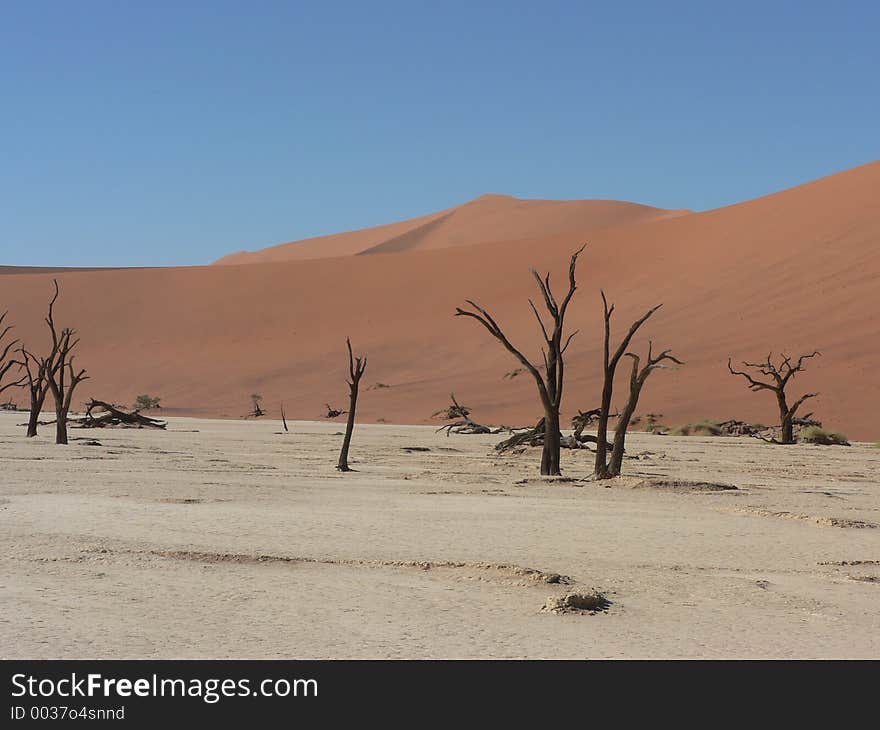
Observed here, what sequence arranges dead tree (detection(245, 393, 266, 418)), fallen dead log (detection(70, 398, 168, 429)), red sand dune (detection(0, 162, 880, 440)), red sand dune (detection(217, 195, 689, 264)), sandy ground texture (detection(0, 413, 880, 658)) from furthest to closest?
red sand dune (detection(217, 195, 689, 264)) < dead tree (detection(245, 393, 266, 418)) < red sand dune (detection(0, 162, 880, 440)) < fallen dead log (detection(70, 398, 168, 429)) < sandy ground texture (detection(0, 413, 880, 658))

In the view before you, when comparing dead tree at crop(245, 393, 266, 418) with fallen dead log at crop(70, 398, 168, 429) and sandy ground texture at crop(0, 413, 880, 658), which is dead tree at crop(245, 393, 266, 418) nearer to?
fallen dead log at crop(70, 398, 168, 429)

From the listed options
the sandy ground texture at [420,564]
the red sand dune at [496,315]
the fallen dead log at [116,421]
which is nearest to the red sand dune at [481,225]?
the red sand dune at [496,315]

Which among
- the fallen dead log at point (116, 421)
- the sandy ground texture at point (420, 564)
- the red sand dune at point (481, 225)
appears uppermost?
the red sand dune at point (481, 225)

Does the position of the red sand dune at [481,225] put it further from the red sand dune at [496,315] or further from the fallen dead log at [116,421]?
the fallen dead log at [116,421]

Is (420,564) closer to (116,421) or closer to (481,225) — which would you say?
(116,421)

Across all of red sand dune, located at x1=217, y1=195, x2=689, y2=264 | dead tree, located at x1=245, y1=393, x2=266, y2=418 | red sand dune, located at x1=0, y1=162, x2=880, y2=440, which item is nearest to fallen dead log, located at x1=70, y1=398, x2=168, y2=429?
red sand dune, located at x1=0, y1=162, x2=880, y2=440

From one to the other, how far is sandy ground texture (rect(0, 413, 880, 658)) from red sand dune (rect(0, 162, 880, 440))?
24648 millimetres

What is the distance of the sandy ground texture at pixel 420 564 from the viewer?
21.9ft

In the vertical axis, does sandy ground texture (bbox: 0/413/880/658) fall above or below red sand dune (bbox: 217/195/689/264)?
below

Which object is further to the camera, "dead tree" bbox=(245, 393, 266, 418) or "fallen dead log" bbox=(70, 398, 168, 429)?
"dead tree" bbox=(245, 393, 266, 418)

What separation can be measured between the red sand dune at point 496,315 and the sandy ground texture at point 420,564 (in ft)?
80.9

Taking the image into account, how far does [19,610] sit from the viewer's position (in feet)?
23.1

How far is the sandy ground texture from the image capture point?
6668 millimetres

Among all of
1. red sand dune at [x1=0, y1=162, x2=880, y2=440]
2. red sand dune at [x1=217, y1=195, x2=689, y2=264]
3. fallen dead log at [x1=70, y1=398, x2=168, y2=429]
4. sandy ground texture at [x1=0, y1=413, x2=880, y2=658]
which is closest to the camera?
sandy ground texture at [x1=0, y1=413, x2=880, y2=658]
